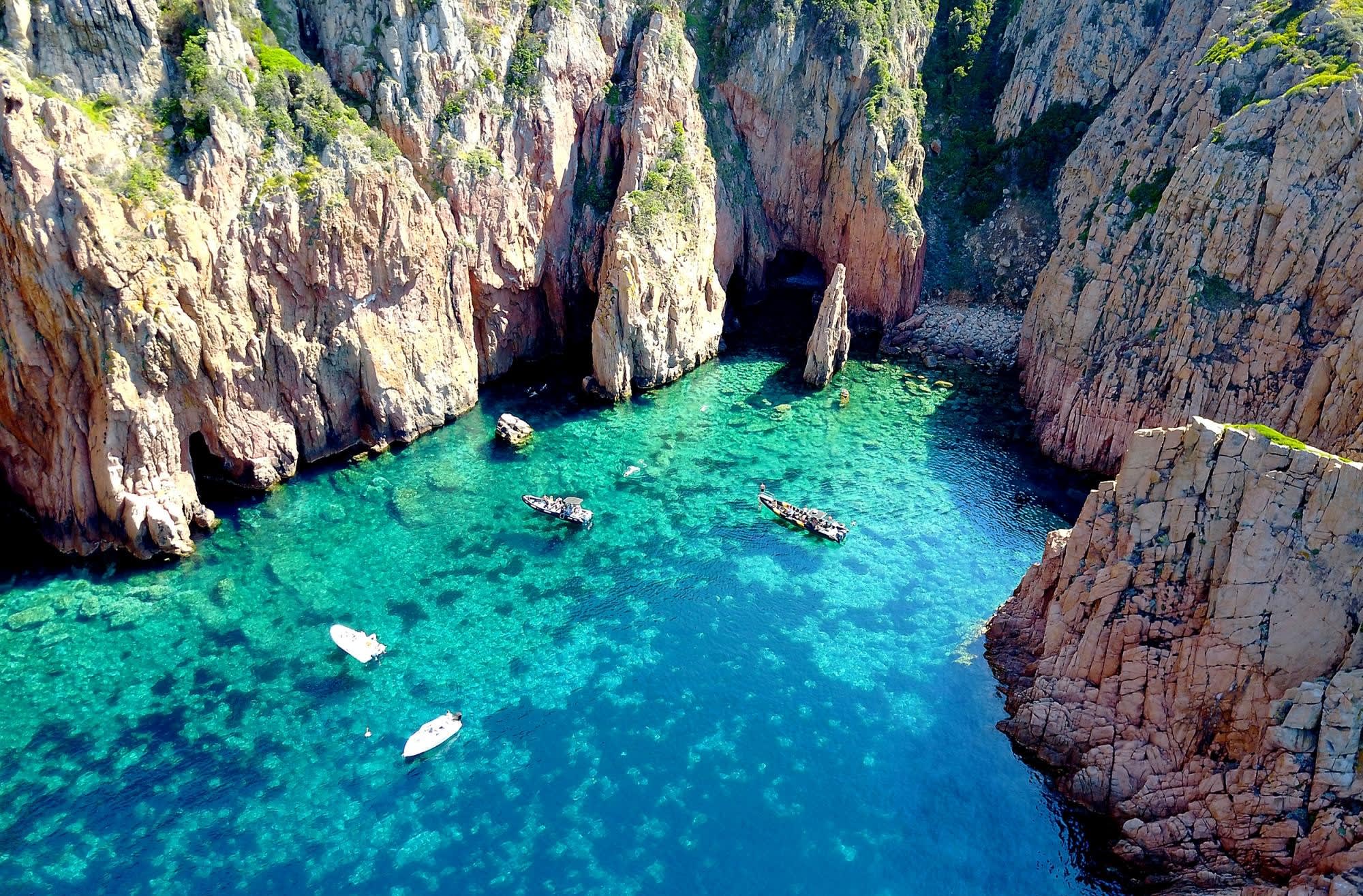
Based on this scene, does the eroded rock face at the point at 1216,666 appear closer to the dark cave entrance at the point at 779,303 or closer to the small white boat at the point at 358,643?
the small white boat at the point at 358,643

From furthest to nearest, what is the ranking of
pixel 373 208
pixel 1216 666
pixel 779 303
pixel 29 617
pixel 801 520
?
pixel 779 303 < pixel 373 208 < pixel 801 520 < pixel 29 617 < pixel 1216 666

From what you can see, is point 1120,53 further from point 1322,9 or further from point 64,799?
point 64,799

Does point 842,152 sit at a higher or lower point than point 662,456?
higher

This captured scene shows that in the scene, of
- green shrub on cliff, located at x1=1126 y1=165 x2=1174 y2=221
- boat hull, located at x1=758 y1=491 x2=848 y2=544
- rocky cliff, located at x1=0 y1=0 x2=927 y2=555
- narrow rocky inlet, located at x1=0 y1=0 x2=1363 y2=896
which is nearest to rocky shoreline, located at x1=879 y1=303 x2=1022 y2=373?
narrow rocky inlet, located at x1=0 y1=0 x2=1363 y2=896

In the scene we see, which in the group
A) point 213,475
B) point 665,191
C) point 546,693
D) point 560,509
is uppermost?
point 665,191

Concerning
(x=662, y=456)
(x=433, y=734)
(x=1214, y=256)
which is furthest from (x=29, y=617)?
(x=1214, y=256)

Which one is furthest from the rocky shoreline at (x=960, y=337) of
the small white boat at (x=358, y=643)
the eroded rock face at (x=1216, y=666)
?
the small white boat at (x=358, y=643)

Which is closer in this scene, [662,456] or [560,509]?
[560,509]

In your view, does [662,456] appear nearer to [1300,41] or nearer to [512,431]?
[512,431]
